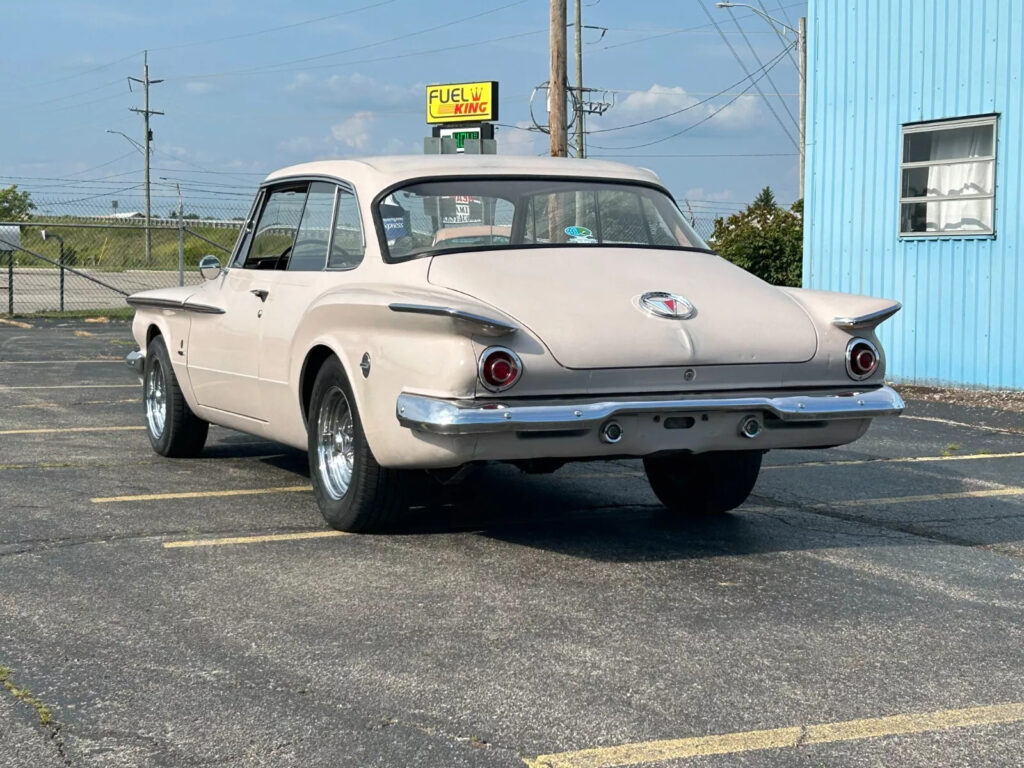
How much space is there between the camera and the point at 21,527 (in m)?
6.39

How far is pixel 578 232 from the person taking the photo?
664cm

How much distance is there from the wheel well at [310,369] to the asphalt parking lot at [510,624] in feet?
1.87

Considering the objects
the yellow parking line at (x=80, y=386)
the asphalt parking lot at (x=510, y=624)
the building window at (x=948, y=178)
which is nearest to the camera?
the asphalt parking lot at (x=510, y=624)

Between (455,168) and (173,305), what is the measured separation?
93.5 inches

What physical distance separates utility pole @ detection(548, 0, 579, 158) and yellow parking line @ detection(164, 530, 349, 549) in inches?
562

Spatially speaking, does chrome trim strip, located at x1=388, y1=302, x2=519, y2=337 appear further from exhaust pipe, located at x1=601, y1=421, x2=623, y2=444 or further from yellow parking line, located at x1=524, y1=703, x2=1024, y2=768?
yellow parking line, located at x1=524, y1=703, x2=1024, y2=768

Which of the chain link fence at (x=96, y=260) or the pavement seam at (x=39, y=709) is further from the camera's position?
the chain link fence at (x=96, y=260)

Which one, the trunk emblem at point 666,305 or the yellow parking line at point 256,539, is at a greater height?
the trunk emblem at point 666,305

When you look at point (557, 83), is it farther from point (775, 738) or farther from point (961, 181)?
point (775, 738)

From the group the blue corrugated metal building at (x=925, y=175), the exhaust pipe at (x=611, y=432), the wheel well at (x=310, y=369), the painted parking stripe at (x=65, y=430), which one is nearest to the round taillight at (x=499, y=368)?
the exhaust pipe at (x=611, y=432)

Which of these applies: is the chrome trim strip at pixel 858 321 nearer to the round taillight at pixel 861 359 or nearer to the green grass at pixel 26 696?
the round taillight at pixel 861 359

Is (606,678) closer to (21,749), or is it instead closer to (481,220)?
(21,749)

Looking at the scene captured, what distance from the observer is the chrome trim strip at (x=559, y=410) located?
5336 millimetres

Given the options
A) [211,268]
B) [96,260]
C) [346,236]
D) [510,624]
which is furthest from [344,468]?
[96,260]
